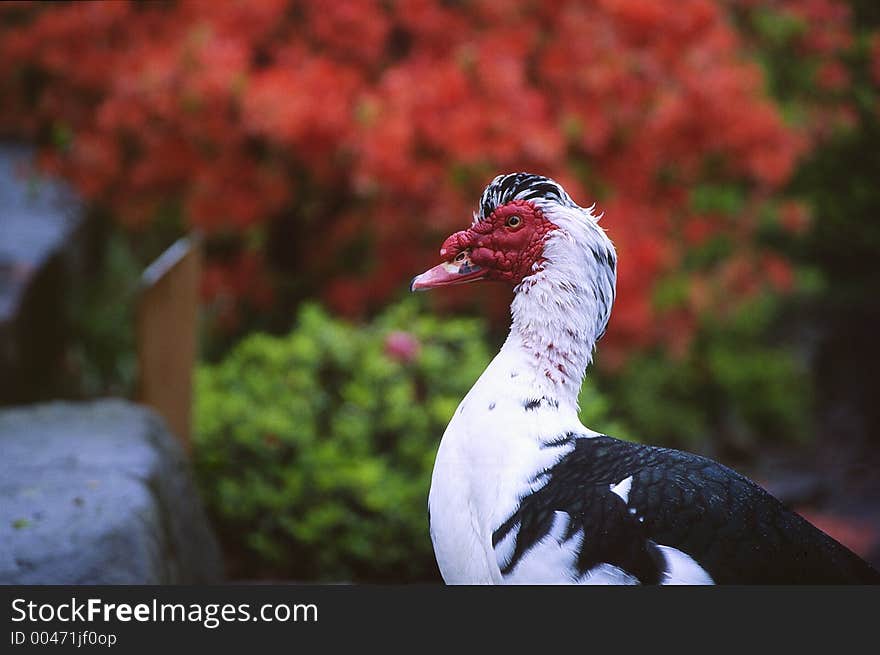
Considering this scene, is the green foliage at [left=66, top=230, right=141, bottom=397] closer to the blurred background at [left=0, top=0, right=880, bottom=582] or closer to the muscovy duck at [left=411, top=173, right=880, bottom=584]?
the blurred background at [left=0, top=0, right=880, bottom=582]

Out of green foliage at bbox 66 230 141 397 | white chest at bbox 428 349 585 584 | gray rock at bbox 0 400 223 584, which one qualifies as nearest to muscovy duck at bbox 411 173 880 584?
white chest at bbox 428 349 585 584

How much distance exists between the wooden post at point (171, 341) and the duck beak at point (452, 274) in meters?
1.70

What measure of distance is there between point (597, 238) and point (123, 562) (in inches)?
48.7

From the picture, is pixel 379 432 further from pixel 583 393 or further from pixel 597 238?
pixel 597 238

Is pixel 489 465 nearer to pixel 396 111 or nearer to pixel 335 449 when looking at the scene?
pixel 335 449

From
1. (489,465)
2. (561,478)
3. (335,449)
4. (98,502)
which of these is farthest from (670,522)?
(335,449)

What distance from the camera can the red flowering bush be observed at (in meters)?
3.55

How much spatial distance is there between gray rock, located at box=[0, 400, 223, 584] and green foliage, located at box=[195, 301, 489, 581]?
0.32m

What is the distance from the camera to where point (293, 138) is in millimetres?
3631

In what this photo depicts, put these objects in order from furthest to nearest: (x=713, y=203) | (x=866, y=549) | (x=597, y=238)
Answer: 1. (x=713, y=203)
2. (x=866, y=549)
3. (x=597, y=238)

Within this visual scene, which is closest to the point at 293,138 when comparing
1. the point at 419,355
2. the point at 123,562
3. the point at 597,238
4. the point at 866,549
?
the point at 419,355

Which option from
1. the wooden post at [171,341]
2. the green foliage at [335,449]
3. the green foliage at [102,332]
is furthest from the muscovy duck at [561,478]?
the green foliage at [102,332]

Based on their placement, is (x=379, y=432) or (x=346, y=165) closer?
(x=379, y=432)

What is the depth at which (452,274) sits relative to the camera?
1807mm
